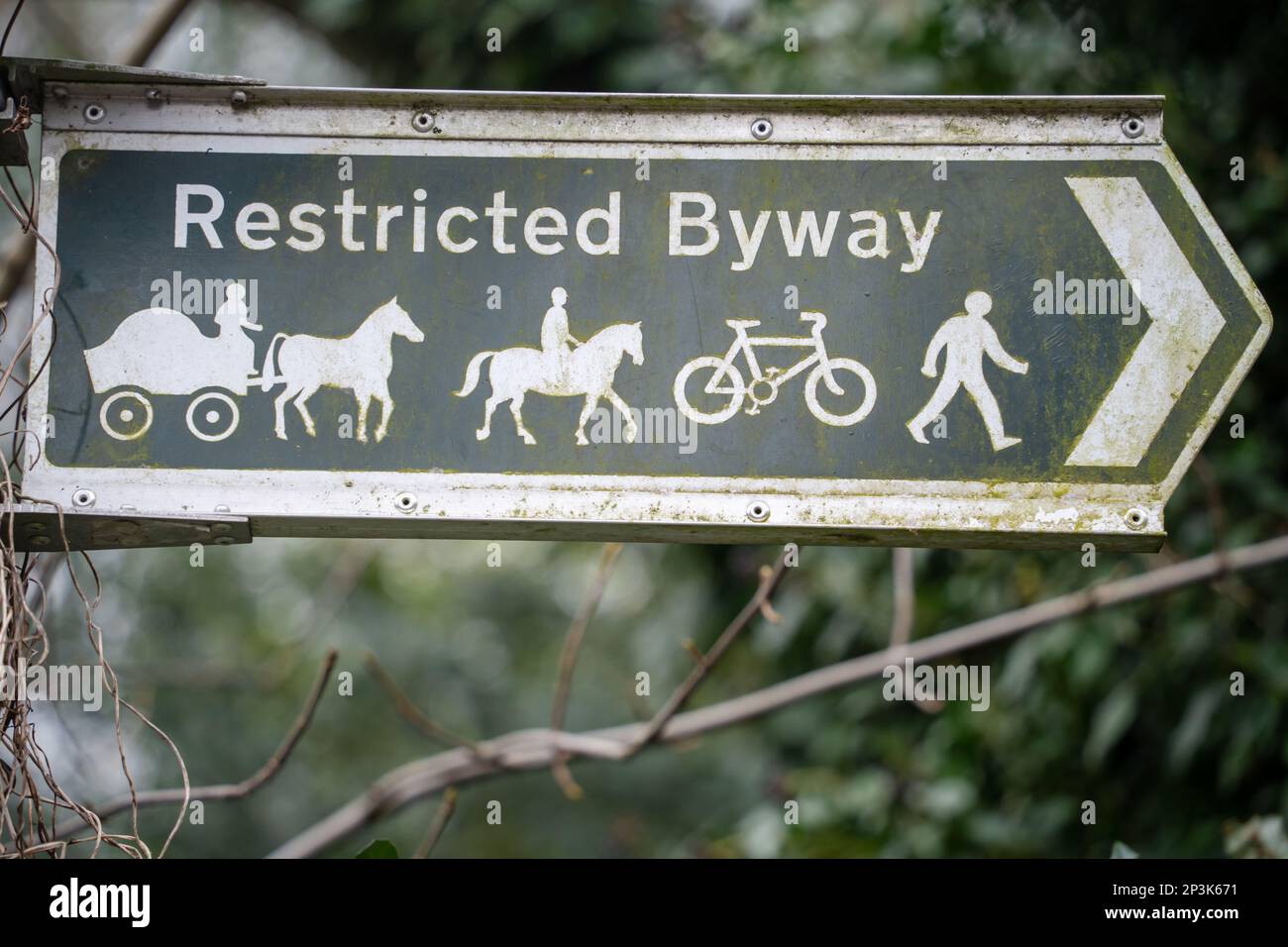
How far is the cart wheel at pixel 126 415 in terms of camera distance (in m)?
1.38

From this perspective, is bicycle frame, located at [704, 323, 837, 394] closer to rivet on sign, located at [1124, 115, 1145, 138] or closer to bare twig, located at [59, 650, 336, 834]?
rivet on sign, located at [1124, 115, 1145, 138]

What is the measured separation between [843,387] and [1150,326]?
1.12ft

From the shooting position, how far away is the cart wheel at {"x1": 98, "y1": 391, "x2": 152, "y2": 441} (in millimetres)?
1384

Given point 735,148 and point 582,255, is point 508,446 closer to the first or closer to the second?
point 582,255

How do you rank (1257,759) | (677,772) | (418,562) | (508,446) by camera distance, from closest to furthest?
1. (508,446)
2. (1257,759)
3. (677,772)
4. (418,562)

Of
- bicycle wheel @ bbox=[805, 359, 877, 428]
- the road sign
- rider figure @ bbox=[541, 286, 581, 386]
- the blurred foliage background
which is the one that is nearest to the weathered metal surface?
the road sign

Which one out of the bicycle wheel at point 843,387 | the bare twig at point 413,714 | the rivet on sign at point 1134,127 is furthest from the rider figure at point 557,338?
the bare twig at point 413,714

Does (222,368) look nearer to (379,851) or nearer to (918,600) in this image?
(379,851)

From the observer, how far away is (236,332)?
1.42m

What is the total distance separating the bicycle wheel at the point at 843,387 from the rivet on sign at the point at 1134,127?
0.41m

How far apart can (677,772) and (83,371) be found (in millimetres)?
5685

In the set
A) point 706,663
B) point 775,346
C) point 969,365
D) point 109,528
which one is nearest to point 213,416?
point 109,528
